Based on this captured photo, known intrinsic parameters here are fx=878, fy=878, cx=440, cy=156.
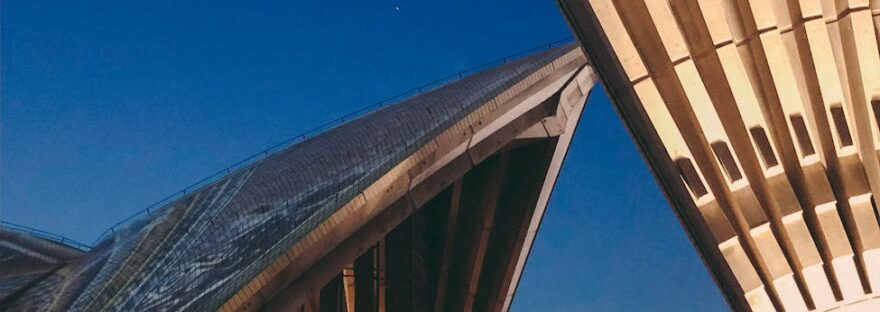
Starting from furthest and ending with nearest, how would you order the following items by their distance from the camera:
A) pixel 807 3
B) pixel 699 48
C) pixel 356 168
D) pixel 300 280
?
pixel 356 168 → pixel 300 280 → pixel 699 48 → pixel 807 3

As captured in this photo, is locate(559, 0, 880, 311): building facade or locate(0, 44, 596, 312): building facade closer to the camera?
locate(559, 0, 880, 311): building facade

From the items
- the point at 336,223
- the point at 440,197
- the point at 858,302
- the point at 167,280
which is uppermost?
the point at 167,280

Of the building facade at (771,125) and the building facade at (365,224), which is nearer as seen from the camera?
the building facade at (771,125)

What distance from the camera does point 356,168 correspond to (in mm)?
15688

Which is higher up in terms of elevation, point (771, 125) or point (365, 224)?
point (365, 224)

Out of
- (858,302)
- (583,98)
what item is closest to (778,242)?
(858,302)

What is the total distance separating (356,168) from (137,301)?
15.0 ft

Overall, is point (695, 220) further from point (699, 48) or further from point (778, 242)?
point (699, 48)

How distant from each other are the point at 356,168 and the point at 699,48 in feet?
25.1

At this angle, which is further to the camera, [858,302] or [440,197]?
[440,197]

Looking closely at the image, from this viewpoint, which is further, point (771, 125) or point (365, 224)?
point (365, 224)

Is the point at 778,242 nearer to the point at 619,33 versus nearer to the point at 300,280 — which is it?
the point at 619,33

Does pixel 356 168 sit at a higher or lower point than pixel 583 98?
higher

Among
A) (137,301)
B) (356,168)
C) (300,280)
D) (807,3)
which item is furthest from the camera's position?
(356,168)
